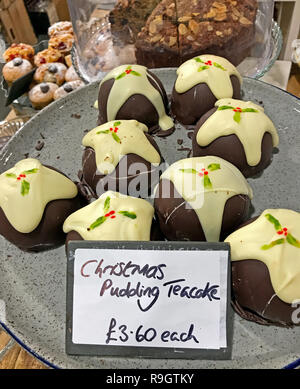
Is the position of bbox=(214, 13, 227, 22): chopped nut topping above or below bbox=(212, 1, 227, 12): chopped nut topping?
below

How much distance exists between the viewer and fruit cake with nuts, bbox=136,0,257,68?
1504mm

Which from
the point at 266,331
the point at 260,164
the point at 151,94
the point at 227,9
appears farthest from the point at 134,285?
the point at 227,9

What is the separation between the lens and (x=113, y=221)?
895 mm

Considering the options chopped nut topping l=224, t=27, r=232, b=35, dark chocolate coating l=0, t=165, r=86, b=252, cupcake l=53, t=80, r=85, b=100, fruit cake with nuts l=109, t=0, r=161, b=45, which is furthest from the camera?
cupcake l=53, t=80, r=85, b=100

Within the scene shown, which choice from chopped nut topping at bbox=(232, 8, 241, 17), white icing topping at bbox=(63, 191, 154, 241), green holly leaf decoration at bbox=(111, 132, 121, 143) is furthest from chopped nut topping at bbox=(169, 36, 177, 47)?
white icing topping at bbox=(63, 191, 154, 241)

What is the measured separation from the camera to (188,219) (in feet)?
3.08

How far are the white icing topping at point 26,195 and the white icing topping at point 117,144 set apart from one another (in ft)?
0.54

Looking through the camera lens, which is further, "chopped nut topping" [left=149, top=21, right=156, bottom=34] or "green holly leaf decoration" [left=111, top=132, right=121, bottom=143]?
"chopped nut topping" [left=149, top=21, right=156, bottom=34]

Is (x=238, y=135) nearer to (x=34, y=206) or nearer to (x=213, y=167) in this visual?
(x=213, y=167)

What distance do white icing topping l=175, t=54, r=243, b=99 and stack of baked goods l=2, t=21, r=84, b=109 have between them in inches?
29.7

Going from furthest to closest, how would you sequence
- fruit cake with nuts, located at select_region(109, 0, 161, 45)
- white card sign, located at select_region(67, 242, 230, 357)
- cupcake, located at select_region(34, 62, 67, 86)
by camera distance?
cupcake, located at select_region(34, 62, 67, 86), fruit cake with nuts, located at select_region(109, 0, 161, 45), white card sign, located at select_region(67, 242, 230, 357)

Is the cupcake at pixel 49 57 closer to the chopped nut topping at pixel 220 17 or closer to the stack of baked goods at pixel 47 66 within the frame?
the stack of baked goods at pixel 47 66

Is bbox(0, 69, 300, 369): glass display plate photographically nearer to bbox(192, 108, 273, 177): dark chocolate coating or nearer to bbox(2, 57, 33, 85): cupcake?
bbox(192, 108, 273, 177): dark chocolate coating

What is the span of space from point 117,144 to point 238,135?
336mm
